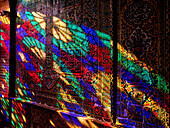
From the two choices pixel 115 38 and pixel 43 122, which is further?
pixel 43 122

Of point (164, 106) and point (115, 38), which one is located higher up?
point (115, 38)

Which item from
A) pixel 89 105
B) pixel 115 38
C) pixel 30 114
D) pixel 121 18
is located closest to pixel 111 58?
pixel 115 38

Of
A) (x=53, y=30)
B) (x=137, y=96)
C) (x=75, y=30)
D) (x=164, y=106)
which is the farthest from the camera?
(x=53, y=30)

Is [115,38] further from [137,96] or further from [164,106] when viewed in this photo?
[164,106]

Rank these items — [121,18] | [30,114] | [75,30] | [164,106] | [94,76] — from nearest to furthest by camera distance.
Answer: [164,106], [121,18], [94,76], [75,30], [30,114]

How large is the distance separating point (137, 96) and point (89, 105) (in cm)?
90

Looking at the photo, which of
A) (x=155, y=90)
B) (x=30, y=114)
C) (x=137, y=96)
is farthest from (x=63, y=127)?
(x=155, y=90)

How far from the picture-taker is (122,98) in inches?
95.3

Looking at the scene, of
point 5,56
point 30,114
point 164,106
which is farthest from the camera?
point 5,56

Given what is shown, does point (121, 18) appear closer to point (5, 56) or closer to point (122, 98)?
point (122, 98)

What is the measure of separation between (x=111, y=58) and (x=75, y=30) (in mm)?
959

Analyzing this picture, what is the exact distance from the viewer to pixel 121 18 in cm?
243

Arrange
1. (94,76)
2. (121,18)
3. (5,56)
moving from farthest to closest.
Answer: (5,56) < (94,76) < (121,18)

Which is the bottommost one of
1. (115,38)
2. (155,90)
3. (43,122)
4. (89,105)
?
(43,122)
